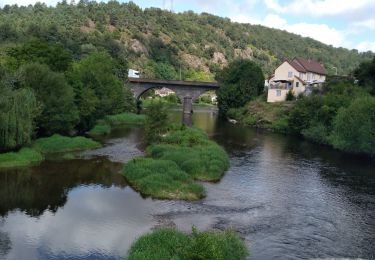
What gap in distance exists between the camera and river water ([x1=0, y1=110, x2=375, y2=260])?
83.5 feet

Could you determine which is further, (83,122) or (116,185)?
(83,122)

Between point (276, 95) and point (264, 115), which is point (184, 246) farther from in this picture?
point (276, 95)

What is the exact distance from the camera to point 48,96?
5047 cm

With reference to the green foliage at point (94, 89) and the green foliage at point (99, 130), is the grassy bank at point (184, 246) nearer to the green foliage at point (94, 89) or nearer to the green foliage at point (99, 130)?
the green foliage at point (94, 89)

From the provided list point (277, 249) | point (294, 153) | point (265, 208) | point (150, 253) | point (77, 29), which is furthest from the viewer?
Result: point (77, 29)

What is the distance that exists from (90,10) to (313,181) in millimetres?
172915

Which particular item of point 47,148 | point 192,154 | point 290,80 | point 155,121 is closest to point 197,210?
point 192,154

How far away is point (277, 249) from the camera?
25.4 m

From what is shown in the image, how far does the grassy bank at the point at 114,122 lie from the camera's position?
66.7m

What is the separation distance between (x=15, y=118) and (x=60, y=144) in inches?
328

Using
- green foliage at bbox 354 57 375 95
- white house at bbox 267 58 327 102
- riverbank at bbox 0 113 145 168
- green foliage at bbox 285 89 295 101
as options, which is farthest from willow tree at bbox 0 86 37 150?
white house at bbox 267 58 327 102

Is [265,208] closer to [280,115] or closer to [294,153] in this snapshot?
[294,153]

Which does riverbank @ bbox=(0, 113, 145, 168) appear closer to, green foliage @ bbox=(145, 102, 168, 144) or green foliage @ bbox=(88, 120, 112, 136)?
green foliage @ bbox=(88, 120, 112, 136)

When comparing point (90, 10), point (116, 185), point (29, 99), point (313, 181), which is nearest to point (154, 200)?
point (116, 185)
